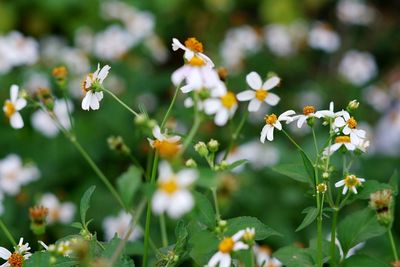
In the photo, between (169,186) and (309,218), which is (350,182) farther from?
(169,186)

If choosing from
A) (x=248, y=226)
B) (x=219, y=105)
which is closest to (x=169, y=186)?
(x=219, y=105)

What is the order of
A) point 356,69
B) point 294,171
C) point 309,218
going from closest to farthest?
1. point 309,218
2. point 294,171
3. point 356,69

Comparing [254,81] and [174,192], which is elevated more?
[174,192]

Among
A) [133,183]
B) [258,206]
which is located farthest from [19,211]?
[133,183]

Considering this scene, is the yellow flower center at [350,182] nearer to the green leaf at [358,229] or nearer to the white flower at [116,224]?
the green leaf at [358,229]

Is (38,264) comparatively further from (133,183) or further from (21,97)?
(21,97)

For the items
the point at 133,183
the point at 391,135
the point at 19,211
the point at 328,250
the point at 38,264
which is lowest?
the point at 391,135

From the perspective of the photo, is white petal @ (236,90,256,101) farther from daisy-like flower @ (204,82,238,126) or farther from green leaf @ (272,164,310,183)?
daisy-like flower @ (204,82,238,126)
